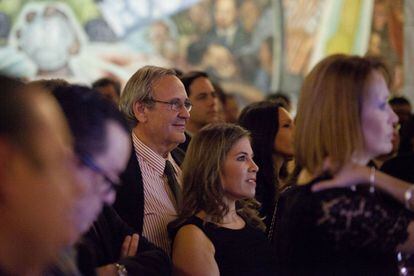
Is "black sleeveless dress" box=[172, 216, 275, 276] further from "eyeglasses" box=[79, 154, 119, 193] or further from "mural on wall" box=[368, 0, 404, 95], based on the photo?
"mural on wall" box=[368, 0, 404, 95]

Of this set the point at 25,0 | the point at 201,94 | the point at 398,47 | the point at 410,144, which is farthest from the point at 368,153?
the point at 398,47

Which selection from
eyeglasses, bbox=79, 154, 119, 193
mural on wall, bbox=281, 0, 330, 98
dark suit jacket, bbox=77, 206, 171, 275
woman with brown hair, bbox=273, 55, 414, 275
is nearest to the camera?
eyeglasses, bbox=79, 154, 119, 193

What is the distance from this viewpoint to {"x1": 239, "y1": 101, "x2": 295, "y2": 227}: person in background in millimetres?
5516

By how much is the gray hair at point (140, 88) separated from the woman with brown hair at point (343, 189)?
2.13 m

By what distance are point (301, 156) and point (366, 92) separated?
31 centimetres

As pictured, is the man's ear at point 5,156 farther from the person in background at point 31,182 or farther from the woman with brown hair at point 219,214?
the woman with brown hair at point 219,214

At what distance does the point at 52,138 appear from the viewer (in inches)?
73.5

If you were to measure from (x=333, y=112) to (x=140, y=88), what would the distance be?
7.53 feet

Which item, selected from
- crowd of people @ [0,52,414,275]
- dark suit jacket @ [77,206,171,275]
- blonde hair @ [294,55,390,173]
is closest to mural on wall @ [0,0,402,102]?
crowd of people @ [0,52,414,275]

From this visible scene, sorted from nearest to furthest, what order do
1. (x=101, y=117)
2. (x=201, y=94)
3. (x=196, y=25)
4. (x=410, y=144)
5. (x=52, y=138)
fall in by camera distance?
1. (x=52, y=138)
2. (x=101, y=117)
3. (x=201, y=94)
4. (x=410, y=144)
5. (x=196, y=25)

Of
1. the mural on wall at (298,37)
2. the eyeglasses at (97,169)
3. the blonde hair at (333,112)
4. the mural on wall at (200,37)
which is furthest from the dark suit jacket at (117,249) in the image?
the mural on wall at (298,37)

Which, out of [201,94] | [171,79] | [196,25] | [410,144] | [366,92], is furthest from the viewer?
[196,25]

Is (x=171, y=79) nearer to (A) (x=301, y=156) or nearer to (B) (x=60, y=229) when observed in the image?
(A) (x=301, y=156)

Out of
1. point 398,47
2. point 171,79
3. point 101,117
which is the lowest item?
point 398,47
